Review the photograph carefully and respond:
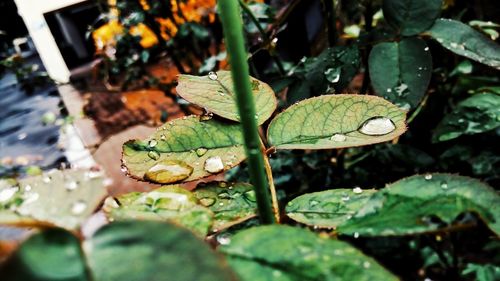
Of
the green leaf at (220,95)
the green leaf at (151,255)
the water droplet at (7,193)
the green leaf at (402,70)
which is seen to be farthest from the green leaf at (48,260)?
the green leaf at (402,70)

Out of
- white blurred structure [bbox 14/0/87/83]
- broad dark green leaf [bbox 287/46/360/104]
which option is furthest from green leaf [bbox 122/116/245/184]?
white blurred structure [bbox 14/0/87/83]

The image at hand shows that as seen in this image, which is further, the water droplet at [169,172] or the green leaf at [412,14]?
the green leaf at [412,14]

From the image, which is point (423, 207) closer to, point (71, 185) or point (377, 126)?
point (377, 126)

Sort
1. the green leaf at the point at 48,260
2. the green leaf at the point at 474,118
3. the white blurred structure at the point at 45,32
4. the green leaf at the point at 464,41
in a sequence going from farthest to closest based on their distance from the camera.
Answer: the white blurred structure at the point at 45,32 < the green leaf at the point at 474,118 < the green leaf at the point at 464,41 < the green leaf at the point at 48,260

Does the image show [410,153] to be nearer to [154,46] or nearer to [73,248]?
[73,248]

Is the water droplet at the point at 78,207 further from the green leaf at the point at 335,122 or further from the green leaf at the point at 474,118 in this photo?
the green leaf at the point at 474,118

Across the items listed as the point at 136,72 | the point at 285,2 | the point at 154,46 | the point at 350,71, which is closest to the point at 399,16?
the point at 350,71

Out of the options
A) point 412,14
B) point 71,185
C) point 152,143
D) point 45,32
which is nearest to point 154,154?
point 152,143
